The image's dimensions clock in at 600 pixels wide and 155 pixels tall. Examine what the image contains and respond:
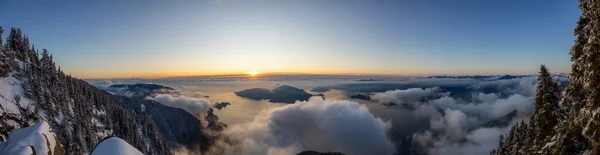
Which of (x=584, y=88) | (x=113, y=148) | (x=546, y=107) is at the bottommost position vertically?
(x=113, y=148)

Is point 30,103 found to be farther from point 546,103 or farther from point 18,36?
point 546,103

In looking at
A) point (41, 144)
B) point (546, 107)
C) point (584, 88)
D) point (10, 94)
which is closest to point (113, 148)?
point (41, 144)

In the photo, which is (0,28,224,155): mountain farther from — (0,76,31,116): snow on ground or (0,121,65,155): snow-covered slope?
(0,121,65,155): snow-covered slope

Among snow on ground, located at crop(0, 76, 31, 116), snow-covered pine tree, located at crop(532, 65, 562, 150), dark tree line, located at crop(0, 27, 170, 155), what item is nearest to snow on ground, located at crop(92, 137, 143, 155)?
snow-covered pine tree, located at crop(532, 65, 562, 150)

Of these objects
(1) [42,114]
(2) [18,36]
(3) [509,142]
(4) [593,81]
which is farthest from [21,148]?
(2) [18,36]

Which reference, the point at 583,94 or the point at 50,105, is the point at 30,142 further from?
the point at 50,105
